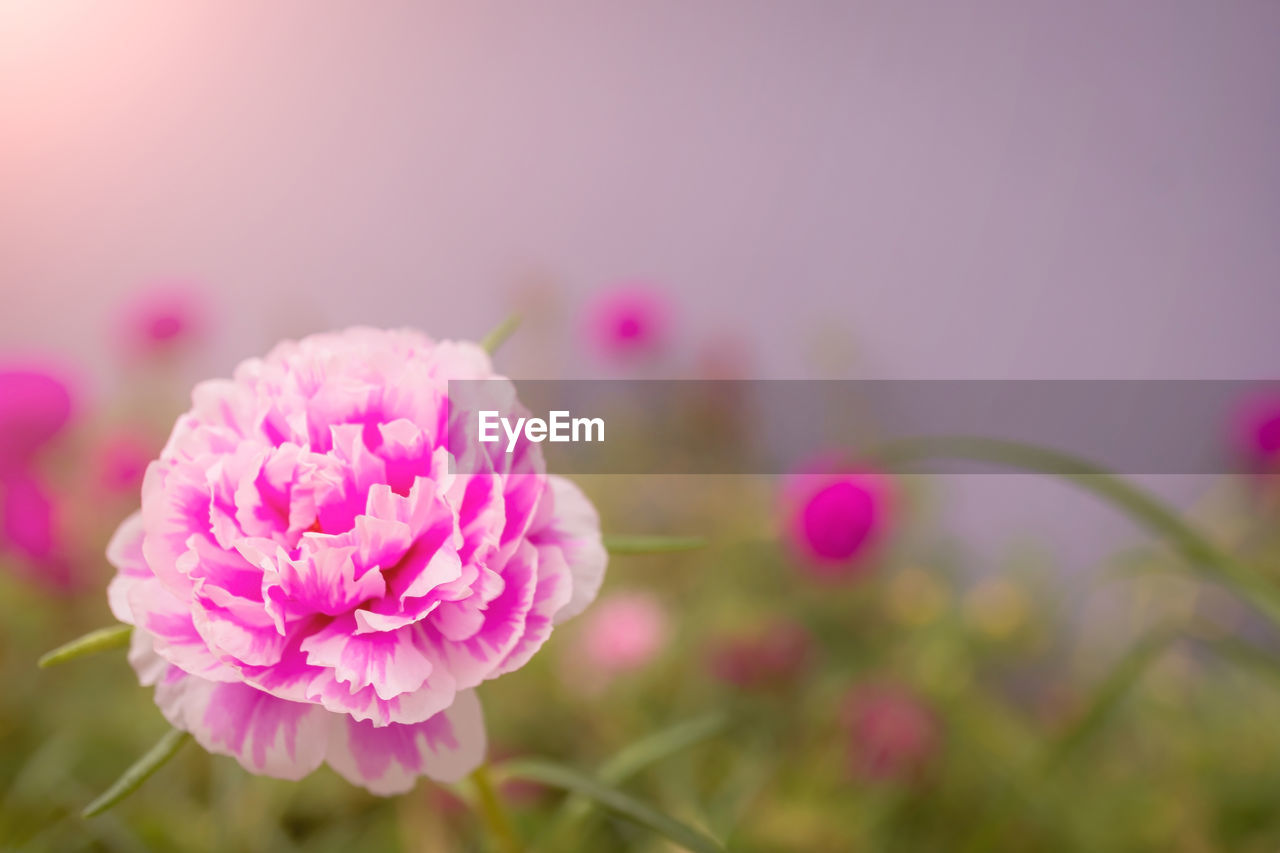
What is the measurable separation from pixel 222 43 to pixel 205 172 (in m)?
0.13

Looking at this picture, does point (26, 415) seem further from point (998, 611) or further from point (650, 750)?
point (998, 611)

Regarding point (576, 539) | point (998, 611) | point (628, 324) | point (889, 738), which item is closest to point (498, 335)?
point (576, 539)

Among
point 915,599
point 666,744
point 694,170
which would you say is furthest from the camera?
point 694,170

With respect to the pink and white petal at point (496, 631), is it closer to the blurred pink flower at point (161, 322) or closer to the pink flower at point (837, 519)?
the pink flower at point (837, 519)

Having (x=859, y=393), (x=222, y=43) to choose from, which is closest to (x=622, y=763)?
(x=859, y=393)

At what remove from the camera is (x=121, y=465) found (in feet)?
1.78

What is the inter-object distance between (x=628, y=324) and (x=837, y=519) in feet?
0.90

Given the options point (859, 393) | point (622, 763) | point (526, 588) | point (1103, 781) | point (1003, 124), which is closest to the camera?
point (526, 588)

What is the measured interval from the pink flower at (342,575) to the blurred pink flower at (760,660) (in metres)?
0.34

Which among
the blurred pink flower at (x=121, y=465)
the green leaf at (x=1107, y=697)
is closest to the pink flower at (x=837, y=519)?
the green leaf at (x=1107, y=697)

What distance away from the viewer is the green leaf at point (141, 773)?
180 mm

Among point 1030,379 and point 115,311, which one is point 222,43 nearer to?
point 115,311

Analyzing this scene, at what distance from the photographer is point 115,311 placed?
0.87 metres

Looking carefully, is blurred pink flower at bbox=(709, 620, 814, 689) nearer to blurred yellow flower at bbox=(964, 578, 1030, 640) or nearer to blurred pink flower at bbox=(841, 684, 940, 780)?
blurred pink flower at bbox=(841, 684, 940, 780)
